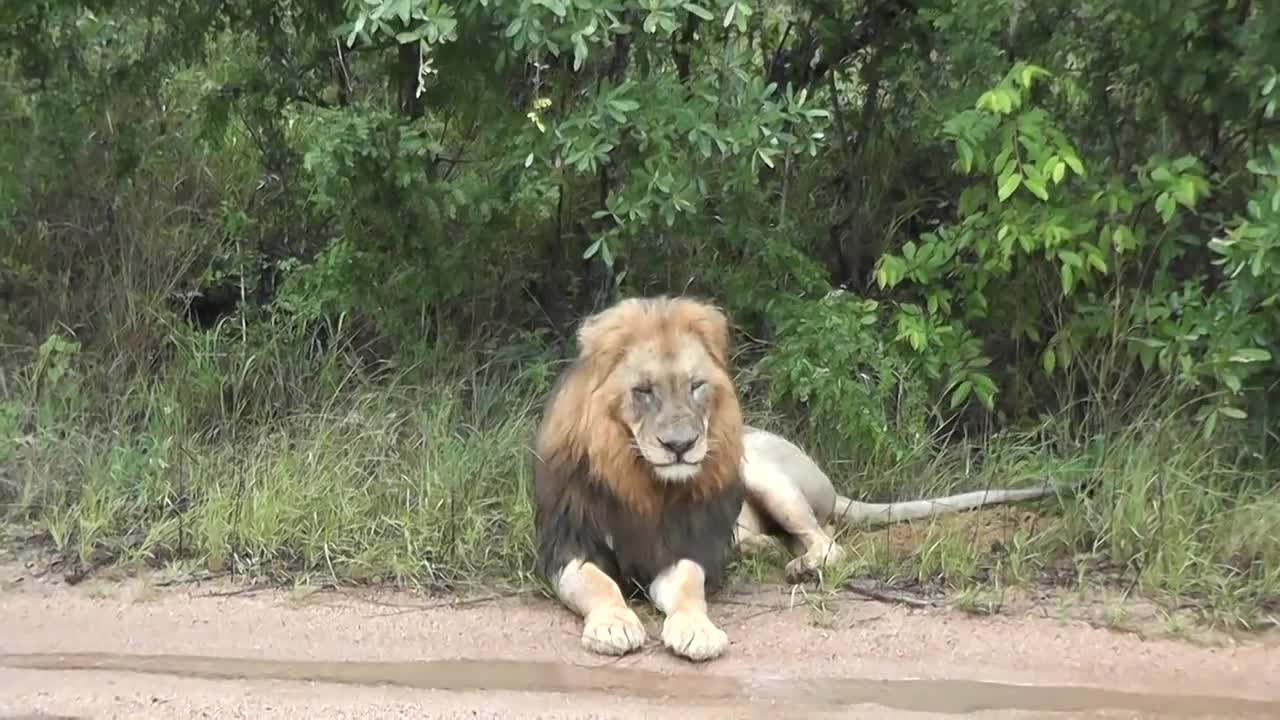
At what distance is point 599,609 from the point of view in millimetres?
4035

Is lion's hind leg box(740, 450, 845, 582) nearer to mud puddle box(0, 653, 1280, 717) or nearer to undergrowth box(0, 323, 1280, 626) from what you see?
undergrowth box(0, 323, 1280, 626)

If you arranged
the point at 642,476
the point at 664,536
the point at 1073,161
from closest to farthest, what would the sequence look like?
the point at 642,476
the point at 664,536
the point at 1073,161

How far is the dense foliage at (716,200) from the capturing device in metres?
4.93

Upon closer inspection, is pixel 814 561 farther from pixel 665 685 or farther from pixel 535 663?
pixel 535 663

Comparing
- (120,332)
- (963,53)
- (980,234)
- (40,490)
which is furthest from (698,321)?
(120,332)

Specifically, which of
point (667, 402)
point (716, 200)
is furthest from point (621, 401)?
point (716, 200)

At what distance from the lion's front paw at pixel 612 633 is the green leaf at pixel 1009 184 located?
1973mm

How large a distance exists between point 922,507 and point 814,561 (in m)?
0.69

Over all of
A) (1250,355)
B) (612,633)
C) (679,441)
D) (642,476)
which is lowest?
(612,633)

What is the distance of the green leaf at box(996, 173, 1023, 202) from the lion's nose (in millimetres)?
1571

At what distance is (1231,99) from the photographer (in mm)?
5367

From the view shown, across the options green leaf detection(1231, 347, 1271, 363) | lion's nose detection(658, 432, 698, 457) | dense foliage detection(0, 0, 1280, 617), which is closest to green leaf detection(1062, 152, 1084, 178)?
dense foliage detection(0, 0, 1280, 617)

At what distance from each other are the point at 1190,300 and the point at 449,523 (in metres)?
2.79

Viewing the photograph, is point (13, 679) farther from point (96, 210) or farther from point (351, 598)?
point (96, 210)
